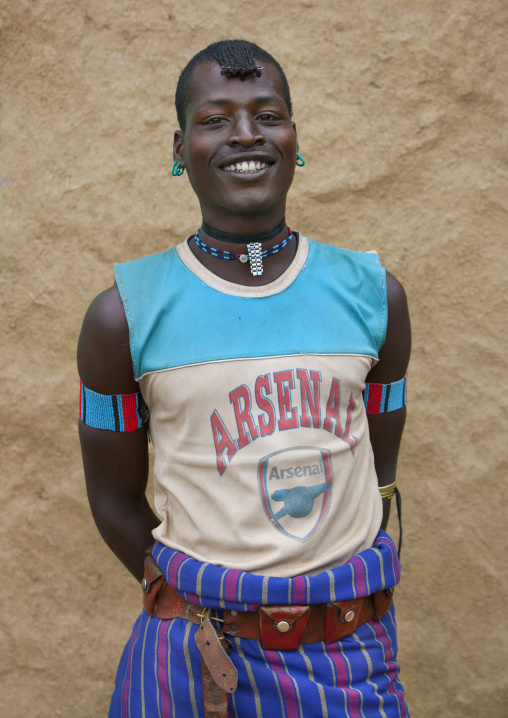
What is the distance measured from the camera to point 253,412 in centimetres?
155

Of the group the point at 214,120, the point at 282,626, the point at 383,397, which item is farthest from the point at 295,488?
the point at 214,120

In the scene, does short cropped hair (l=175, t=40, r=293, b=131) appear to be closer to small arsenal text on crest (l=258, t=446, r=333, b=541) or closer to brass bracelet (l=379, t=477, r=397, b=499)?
small arsenal text on crest (l=258, t=446, r=333, b=541)

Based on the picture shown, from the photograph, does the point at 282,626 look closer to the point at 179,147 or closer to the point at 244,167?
the point at 244,167

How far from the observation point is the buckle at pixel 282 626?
1497 millimetres

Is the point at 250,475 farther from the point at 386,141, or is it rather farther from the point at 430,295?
the point at 386,141

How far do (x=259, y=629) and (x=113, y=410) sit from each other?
577 mm

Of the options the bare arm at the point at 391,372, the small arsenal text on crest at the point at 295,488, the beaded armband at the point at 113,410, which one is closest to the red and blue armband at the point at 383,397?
the bare arm at the point at 391,372

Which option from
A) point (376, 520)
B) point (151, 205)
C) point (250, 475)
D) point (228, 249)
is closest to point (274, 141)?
point (228, 249)

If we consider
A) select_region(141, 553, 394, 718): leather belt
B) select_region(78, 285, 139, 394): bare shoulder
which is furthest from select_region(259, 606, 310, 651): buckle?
select_region(78, 285, 139, 394): bare shoulder

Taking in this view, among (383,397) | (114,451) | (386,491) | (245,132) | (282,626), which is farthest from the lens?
(386,491)

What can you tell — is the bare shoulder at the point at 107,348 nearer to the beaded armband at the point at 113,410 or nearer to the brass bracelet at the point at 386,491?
the beaded armband at the point at 113,410

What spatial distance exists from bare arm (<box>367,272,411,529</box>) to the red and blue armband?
0.01 m

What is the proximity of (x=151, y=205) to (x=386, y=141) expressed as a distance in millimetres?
882

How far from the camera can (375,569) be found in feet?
5.24
